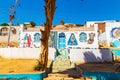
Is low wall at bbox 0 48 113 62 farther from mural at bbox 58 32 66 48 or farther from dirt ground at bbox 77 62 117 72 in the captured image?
mural at bbox 58 32 66 48

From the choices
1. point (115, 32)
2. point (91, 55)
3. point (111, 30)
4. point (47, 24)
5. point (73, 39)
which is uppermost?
point (111, 30)

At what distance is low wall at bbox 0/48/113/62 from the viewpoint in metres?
25.4

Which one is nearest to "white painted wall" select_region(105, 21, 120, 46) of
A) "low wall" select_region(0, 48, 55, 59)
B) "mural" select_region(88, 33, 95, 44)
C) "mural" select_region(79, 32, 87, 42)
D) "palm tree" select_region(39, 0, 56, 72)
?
"mural" select_region(88, 33, 95, 44)

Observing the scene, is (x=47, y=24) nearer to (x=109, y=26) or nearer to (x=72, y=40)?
(x=72, y=40)

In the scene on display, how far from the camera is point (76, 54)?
1016 inches

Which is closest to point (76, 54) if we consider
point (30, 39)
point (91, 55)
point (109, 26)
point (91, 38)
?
point (91, 55)

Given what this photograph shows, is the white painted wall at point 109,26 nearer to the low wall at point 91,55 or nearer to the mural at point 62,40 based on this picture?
the mural at point 62,40

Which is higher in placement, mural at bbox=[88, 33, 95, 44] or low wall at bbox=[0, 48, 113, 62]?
mural at bbox=[88, 33, 95, 44]

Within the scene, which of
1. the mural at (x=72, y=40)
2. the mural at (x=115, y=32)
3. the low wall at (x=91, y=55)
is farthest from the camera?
the mural at (x=115, y=32)

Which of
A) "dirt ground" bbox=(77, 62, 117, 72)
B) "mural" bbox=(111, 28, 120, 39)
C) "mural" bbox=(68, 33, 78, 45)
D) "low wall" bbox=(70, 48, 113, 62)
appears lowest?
"dirt ground" bbox=(77, 62, 117, 72)

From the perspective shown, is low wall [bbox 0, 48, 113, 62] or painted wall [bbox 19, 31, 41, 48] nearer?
low wall [bbox 0, 48, 113, 62]

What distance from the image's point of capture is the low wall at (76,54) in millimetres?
25438

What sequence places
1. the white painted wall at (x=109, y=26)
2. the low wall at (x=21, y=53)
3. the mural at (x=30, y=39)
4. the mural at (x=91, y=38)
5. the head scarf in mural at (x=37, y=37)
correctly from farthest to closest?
the white painted wall at (x=109, y=26) < the head scarf in mural at (x=37, y=37) < the mural at (x=30, y=39) < the mural at (x=91, y=38) < the low wall at (x=21, y=53)

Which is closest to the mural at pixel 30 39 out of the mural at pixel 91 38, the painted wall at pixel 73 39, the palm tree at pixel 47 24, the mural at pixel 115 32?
the painted wall at pixel 73 39
